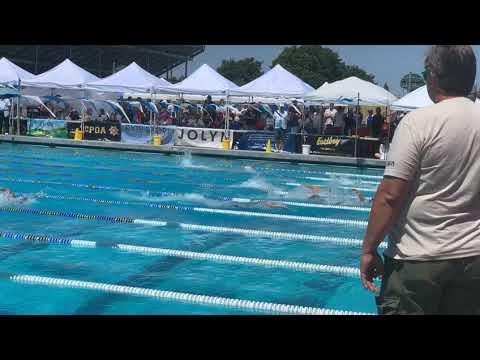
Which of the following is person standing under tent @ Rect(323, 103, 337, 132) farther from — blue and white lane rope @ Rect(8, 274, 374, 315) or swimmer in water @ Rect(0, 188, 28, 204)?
blue and white lane rope @ Rect(8, 274, 374, 315)

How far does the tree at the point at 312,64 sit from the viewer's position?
73.7 meters

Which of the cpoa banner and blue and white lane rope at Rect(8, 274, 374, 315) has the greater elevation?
the cpoa banner

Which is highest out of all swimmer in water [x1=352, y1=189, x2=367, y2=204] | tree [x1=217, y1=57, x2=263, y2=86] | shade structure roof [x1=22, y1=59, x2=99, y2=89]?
tree [x1=217, y1=57, x2=263, y2=86]

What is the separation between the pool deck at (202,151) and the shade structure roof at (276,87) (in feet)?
8.50

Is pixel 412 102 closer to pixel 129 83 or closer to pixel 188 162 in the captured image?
pixel 188 162

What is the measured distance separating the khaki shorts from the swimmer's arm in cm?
17

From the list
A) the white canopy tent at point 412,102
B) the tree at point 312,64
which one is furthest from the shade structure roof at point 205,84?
the tree at point 312,64

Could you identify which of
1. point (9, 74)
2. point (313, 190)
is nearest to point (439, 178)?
point (313, 190)

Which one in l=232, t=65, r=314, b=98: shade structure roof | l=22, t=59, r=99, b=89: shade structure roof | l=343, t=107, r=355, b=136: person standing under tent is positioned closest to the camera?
l=343, t=107, r=355, b=136: person standing under tent

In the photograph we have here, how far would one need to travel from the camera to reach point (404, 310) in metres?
2.59

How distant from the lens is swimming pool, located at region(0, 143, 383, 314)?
5.92m

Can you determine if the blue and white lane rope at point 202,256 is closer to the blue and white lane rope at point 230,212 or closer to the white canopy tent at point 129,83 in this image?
the blue and white lane rope at point 230,212

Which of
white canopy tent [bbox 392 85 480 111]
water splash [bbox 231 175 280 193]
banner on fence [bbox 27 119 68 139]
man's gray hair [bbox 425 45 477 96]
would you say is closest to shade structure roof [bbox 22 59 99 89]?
banner on fence [bbox 27 119 68 139]

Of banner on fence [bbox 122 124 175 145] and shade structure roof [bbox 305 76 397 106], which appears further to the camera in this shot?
banner on fence [bbox 122 124 175 145]
